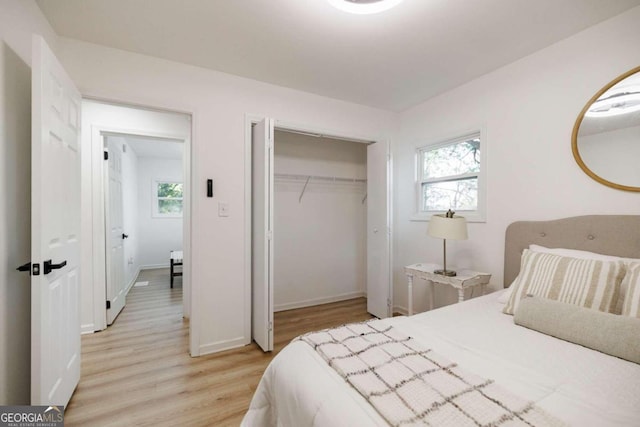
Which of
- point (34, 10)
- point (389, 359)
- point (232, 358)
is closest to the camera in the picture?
point (389, 359)

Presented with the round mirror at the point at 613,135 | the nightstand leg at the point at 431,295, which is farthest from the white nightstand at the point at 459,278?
the round mirror at the point at 613,135

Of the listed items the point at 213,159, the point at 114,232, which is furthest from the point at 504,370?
the point at 114,232

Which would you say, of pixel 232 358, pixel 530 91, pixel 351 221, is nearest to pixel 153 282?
pixel 232 358

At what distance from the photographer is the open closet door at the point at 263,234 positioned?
2354mm

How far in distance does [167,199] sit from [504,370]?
673 cm

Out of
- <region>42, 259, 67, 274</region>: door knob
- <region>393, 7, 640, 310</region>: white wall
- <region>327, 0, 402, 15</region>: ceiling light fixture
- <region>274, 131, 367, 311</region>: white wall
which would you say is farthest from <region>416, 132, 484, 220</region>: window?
<region>42, 259, 67, 274</region>: door knob

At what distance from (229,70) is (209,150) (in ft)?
2.41

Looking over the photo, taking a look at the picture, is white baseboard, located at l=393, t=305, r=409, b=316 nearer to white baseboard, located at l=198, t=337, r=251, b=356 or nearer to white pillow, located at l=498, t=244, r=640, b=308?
white pillow, located at l=498, t=244, r=640, b=308

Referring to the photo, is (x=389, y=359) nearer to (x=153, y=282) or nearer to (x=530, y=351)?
(x=530, y=351)

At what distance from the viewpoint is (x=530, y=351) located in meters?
1.17

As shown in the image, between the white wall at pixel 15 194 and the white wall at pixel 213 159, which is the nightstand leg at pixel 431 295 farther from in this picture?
the white wall at pixel 15 194

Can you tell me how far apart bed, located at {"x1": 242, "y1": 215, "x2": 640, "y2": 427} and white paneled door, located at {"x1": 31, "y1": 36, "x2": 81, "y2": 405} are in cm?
113

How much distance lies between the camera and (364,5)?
153 centimetres

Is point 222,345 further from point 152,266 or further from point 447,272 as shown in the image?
point 152,266
